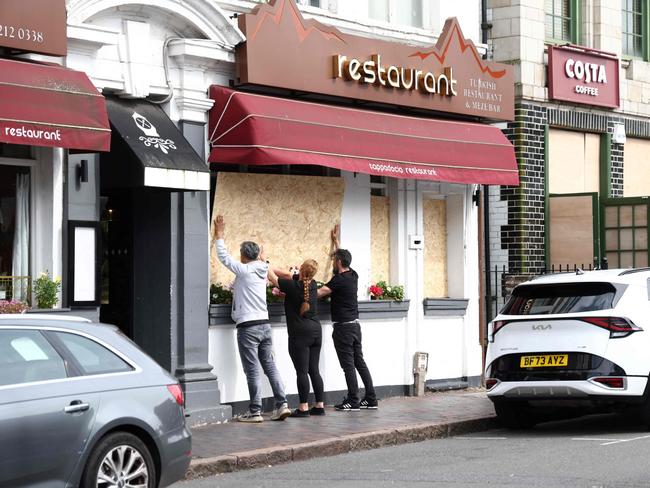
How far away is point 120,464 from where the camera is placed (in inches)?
354

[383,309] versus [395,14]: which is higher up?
[395,14]

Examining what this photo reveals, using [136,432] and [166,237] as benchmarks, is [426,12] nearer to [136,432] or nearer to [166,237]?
[166,237]

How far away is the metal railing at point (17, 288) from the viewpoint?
13461 mm

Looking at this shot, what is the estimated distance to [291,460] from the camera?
1255 centimetres

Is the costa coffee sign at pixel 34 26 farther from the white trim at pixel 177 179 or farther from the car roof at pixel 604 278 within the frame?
the car roof at pixel 604 278

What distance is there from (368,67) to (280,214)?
214 cm

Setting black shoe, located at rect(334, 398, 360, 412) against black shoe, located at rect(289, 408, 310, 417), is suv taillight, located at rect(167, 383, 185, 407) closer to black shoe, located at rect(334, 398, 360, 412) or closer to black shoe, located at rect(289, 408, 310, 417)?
black shoe, located at rect(289, 408, 310, 417)

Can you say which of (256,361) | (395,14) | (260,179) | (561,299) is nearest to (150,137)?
(260,179)

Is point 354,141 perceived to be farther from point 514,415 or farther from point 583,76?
point 583,76

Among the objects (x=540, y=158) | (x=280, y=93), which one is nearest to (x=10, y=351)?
(x=280, y=93)

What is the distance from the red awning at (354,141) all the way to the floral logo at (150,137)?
0.94m

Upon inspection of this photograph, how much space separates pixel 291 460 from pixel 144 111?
13.7 ft

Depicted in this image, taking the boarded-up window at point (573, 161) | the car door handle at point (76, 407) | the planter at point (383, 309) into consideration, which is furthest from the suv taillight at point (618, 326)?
the boarded-up window at point (573, 161)

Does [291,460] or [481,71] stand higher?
[481,71]
